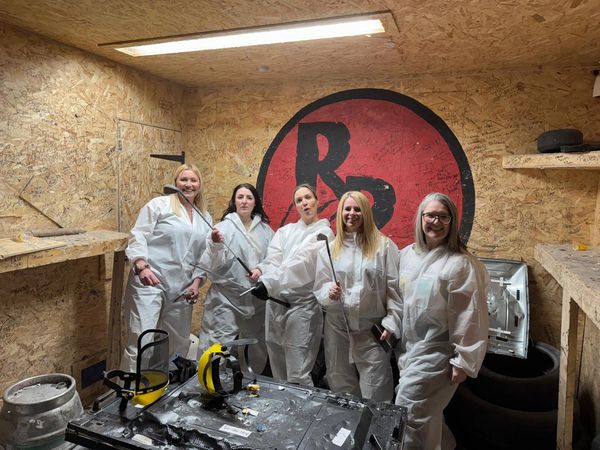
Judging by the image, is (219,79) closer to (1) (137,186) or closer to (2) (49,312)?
(1) (137,186)

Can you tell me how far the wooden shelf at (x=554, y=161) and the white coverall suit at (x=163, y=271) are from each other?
2106mm

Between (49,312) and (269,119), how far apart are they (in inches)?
81.0

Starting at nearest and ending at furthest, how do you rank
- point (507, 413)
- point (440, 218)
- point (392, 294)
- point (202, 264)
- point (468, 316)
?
1. point (468, 316)
2. point (440, 218)
3. point (507, 413)
4. point (392, 294)
5. point (202, 264)

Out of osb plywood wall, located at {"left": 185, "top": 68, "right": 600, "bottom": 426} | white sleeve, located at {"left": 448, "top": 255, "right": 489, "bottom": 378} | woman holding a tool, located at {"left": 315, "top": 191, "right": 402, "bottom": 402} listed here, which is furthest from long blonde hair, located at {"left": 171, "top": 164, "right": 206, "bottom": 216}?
white sleeve, located at {"left": 448, "top": 255, "right": 489, "bottom": 378}

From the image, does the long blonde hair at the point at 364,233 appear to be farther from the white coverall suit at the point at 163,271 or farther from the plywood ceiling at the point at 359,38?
the white coverall suit at the point at 163,271

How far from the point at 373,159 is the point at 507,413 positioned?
1.81 m

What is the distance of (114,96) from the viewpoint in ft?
8.81

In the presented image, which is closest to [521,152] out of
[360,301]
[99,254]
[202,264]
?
[360,301]

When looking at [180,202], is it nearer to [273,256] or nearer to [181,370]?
[273,256]

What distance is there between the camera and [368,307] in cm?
207

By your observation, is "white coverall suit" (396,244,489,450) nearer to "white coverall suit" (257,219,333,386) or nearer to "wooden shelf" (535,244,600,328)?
"wooden shelf" (535,244,600,328)

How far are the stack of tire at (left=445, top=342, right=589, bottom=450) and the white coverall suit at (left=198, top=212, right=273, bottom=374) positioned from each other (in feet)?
4.22

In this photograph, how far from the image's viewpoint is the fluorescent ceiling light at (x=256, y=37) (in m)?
1.96

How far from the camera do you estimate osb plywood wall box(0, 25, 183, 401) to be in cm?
211
